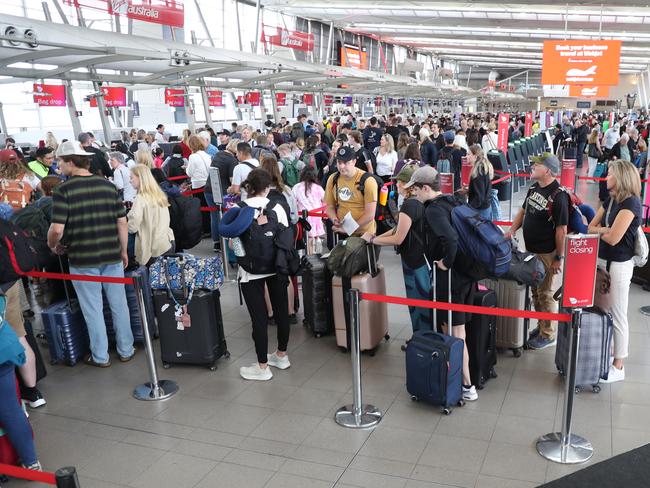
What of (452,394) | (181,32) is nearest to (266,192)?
(452,394)

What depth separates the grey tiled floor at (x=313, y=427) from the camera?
3.48 meters

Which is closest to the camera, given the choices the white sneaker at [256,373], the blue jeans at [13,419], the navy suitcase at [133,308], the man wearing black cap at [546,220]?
the blue jeans at [13,419]

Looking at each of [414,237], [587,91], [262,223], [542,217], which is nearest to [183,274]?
[262,223]

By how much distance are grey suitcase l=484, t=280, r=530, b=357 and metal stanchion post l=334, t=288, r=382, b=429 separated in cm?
144

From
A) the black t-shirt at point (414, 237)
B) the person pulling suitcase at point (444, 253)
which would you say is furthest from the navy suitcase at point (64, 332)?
the person pulling suitcase at point (444, 253)

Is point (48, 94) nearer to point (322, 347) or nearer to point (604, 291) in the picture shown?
point (322, 347)

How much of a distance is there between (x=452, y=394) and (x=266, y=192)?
6.72ft

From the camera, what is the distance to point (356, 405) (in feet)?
13.3

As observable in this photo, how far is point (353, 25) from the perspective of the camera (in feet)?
100

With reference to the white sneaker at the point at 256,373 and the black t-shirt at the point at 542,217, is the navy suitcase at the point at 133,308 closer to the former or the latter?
the white sneaker at the point at 256,373

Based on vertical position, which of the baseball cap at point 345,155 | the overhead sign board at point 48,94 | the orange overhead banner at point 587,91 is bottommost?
the baseball cap at point 345,155

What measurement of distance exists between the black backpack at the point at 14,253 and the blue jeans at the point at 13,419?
707 millimetres

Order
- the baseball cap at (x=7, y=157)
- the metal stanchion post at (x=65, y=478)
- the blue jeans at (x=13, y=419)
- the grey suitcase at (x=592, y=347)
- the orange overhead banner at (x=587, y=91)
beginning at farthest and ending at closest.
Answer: the orange overhead banner at (x=587, y=91) < the baseball cap at (x=7, y=157) < the grey suitcase at (x=592, y=347) < the blue jeans at (x=13, y=419) < the metal stanchion post at (x=65, y=478)

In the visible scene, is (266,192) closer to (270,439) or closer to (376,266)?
(376,266)
